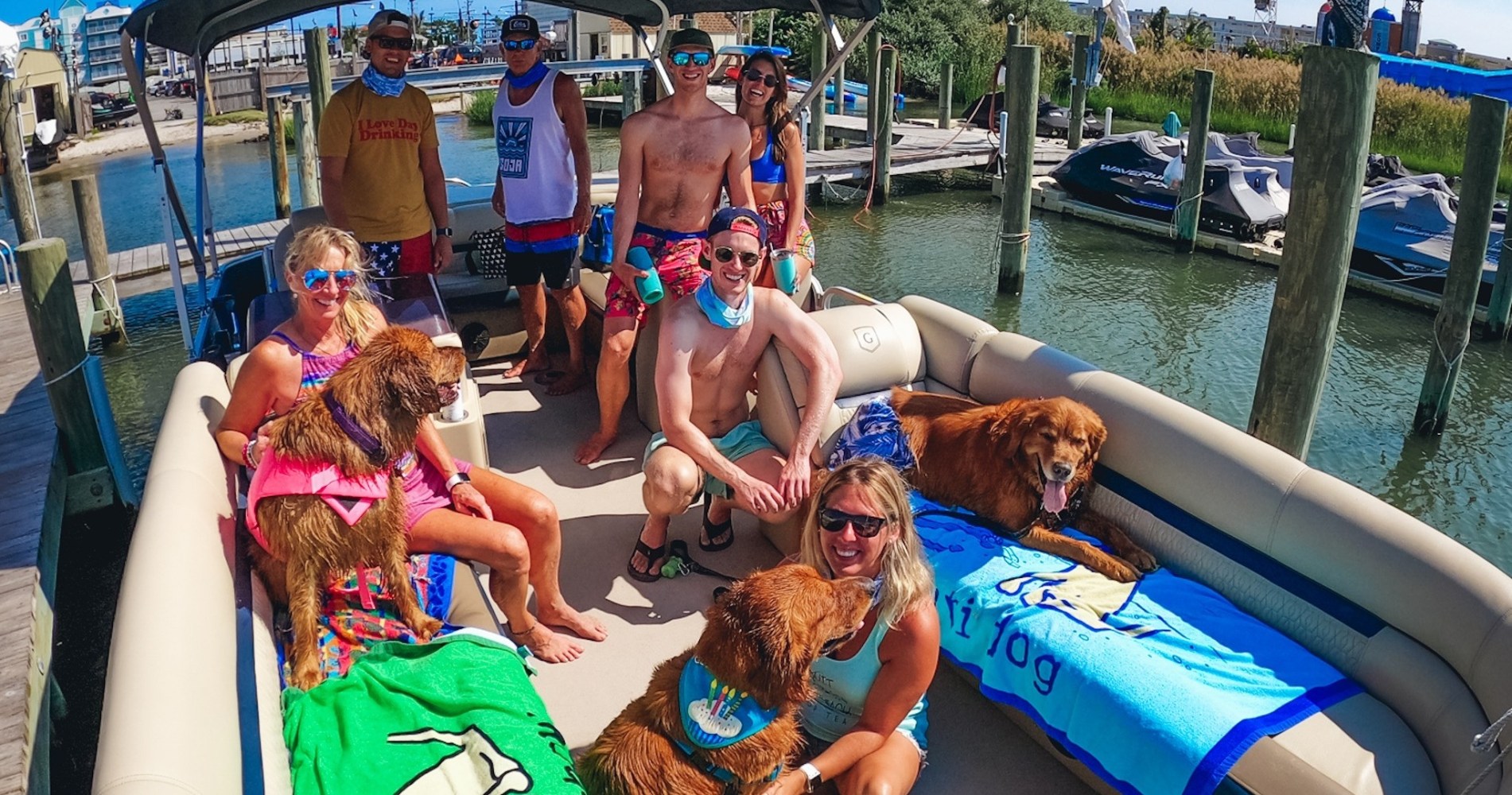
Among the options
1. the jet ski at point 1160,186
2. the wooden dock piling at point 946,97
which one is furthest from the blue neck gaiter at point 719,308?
the wooden dock piling at point 946,97

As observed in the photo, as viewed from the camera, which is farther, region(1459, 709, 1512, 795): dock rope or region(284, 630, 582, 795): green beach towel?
region(1459, 709, 1512, 795): dock rope

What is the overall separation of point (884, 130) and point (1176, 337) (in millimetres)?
6803

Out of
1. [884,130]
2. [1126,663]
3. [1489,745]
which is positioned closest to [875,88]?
[884,130]

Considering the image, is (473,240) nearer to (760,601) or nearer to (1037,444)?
(1037,444)

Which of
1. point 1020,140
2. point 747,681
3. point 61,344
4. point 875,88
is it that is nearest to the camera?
point 747,681

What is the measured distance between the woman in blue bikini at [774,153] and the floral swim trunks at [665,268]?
29.1 inches

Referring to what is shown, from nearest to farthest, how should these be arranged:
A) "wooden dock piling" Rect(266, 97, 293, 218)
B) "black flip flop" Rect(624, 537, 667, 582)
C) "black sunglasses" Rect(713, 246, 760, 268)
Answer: "black sunglasses" Rect(713, 246, 760, 268) < "black flip flop" Rect(624, 537, 667, 582) < "wooden dock piling" Rect(266, 97, 293, 218)

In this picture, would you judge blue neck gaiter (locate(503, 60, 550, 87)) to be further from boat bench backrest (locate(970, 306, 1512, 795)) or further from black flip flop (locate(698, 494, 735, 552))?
boat bench backrest (locate(970, 306, 1512, 795))

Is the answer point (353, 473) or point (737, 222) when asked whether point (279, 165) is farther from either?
point (353, 473)

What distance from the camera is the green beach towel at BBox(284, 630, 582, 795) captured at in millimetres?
2152

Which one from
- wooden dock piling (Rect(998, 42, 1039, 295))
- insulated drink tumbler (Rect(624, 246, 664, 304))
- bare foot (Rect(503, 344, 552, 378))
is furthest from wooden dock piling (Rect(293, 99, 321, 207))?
insulated drink tumbler (Rect(624, 246, 664, 304))

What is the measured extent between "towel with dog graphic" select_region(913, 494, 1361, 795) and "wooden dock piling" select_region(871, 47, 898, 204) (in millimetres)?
14124

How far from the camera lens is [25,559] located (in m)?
5.14

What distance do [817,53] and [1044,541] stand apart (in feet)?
52.4
